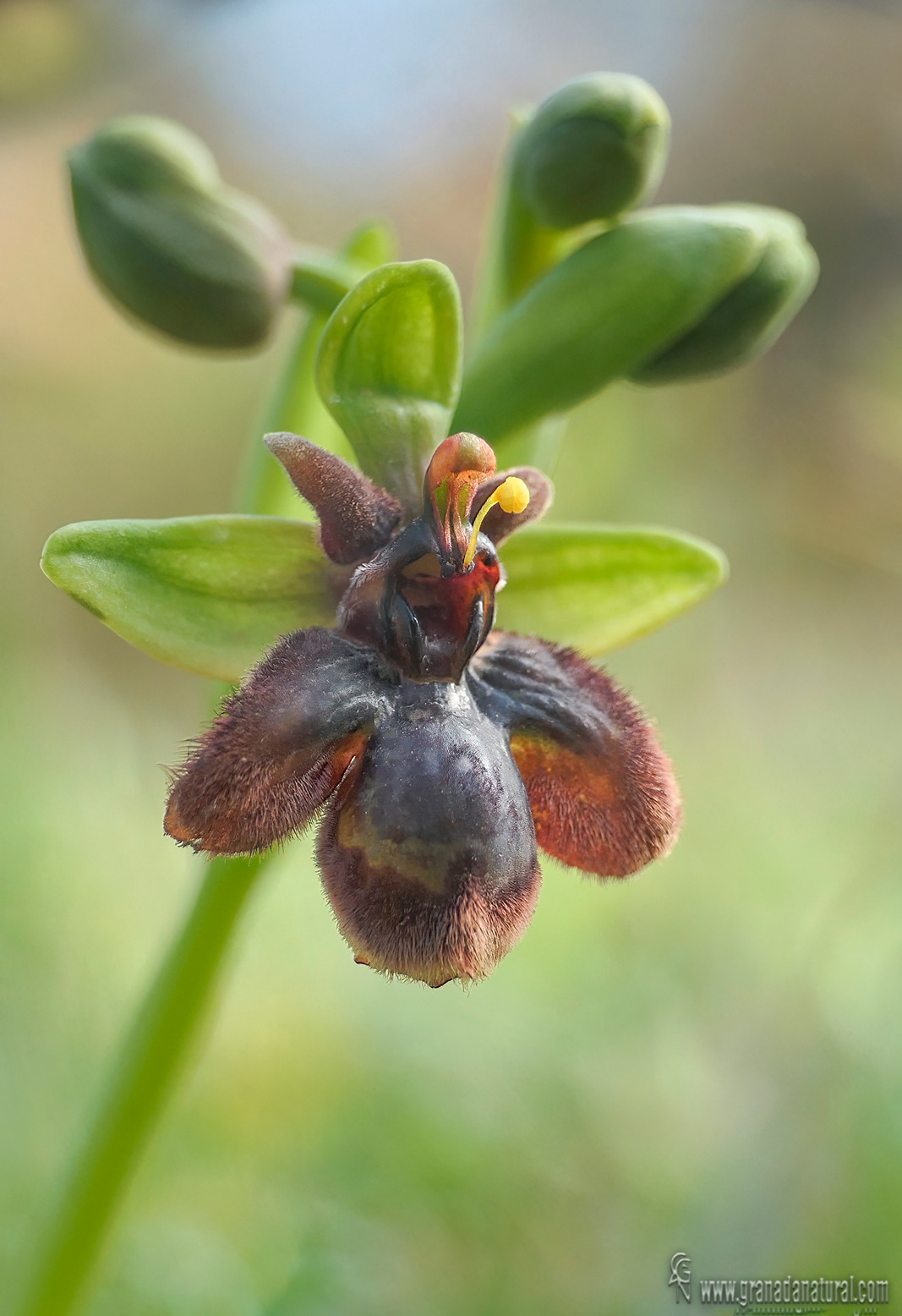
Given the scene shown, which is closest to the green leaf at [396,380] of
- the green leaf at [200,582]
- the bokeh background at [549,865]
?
the green leaf at [200,582]

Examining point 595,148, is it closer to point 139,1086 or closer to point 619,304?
point 619,304

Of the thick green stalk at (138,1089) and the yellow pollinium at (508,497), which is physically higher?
the yellow pollinium at (508,497)

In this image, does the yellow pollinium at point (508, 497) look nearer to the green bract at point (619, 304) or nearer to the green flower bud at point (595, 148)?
the green bract at point (619, 304)

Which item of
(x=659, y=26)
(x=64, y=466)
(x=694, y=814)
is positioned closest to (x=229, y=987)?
(x=694, y=814)

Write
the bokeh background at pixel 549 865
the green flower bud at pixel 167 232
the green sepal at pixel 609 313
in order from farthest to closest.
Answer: the bokeh background at pixel 549 865 < the green flower bud at pixel 167 232 < the green sepal at pixel 609 313

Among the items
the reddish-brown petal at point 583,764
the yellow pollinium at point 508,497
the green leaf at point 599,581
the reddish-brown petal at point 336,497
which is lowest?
the reddish-brown petal at point 583,764

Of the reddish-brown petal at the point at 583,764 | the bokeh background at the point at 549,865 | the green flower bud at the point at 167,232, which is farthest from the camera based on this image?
the bokeh background at the point at 549,865

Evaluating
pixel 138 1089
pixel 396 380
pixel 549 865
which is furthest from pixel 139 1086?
pixel 549 865

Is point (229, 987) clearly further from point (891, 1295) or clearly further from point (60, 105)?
point (60, 105)
